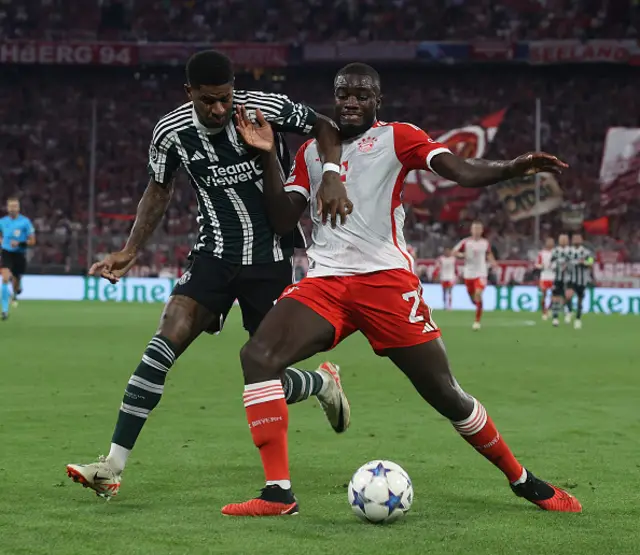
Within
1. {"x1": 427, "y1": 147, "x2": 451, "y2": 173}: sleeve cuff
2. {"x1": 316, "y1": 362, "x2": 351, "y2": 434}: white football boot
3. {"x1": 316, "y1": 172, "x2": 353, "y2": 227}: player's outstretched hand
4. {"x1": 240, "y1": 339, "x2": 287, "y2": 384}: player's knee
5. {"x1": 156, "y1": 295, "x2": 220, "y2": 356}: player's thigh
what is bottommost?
{"x1": 316, "y1": 362, "x2": 351, "y2": 434}: white football boot

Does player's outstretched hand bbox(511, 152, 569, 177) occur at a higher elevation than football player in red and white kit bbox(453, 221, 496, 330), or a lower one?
higher

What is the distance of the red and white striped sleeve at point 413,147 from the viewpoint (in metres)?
4.95

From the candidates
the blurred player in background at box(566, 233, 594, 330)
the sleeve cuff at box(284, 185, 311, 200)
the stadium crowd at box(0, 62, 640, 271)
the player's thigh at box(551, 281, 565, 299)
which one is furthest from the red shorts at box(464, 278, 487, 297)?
the sleeve cuff at box(284, 185, 311, 200)

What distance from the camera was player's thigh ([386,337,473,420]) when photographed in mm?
4859

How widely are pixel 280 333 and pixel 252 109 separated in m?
1.23

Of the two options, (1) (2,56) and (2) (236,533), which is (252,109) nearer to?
(2) (236,533)

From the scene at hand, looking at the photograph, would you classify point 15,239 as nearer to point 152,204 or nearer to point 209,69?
point 152,204

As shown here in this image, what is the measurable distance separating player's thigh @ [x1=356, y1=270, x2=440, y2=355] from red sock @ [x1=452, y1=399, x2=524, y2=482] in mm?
414

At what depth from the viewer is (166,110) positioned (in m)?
37.6

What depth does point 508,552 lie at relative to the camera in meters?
4.06

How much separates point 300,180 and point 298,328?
81 cm

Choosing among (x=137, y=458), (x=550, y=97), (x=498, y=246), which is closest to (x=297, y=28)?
(x=550, y=97)

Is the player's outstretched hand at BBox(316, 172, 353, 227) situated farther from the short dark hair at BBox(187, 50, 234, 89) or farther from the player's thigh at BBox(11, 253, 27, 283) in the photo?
the player's thigh at BBox(11, 253, 27, 283)

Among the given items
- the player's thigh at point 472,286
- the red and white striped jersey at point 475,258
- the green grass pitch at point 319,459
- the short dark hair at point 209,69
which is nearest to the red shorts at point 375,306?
the green grass pitch at point 319,459
